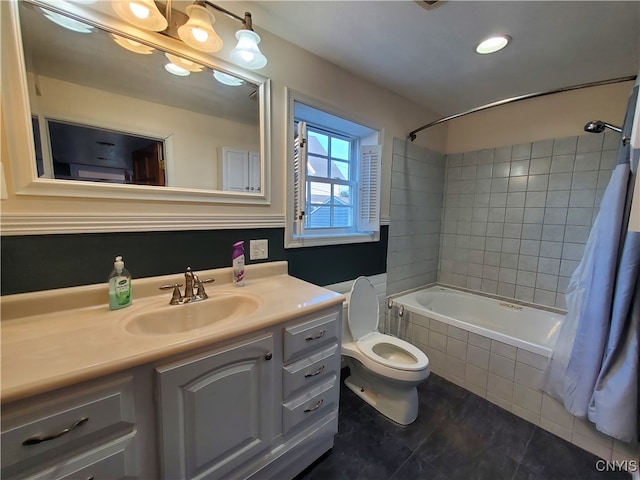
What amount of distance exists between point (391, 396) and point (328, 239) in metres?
1.10

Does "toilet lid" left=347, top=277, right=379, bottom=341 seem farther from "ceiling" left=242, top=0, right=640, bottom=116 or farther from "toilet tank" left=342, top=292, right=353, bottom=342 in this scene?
"ceiling" left=242, top=0, right=640, bottom=116

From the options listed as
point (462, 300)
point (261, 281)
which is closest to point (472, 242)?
point (462, 300)

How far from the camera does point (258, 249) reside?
1.48 metres

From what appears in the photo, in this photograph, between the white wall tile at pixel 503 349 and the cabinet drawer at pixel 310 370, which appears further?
the white wall tile at pixel 503 349

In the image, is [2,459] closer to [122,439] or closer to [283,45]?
[122,439]

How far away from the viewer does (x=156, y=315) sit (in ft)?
3.33

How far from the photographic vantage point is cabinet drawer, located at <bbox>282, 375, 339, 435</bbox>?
43.2 inches

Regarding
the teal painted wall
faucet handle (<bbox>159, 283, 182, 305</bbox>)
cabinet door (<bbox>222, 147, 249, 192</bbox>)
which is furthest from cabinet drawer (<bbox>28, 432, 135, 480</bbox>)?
cabinet door (<bbox>222, 147, 249, 192</bbox>)

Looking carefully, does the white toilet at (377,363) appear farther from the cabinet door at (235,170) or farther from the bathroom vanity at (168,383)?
the cabinet door at (235,170)

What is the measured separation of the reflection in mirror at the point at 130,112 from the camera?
0.93 metres

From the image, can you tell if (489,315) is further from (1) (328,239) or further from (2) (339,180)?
(2) (339,180)

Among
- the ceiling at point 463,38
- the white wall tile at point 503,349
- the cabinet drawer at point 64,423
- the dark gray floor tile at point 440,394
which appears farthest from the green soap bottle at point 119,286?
the white wall tile at point 503,349

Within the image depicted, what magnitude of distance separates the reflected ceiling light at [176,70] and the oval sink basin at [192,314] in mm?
1053

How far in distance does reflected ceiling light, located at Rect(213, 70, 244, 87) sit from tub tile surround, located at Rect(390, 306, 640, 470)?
2.10 meters
